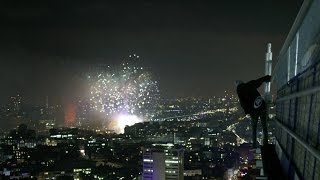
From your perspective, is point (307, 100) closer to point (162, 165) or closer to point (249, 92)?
point (249, 92)

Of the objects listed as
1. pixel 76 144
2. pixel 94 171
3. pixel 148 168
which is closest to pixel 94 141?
pixel 76 144

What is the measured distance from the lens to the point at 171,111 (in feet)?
181

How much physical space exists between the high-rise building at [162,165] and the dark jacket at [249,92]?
49.8 feet

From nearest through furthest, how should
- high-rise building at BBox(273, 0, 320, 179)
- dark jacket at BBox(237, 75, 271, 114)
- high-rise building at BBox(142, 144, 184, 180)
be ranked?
1. high-rise building at BBox(273, 0, 320, 179)
2. dark jacket at BBox(237, 75, 271, 114)
3. high-rise building at BBox(142, 144, 184, 180)

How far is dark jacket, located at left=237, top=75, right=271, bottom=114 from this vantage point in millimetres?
2871

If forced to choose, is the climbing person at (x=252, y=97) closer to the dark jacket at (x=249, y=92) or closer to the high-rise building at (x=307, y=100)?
the dark jacket at (x=249, y=92)

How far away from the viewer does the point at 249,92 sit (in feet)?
9.48

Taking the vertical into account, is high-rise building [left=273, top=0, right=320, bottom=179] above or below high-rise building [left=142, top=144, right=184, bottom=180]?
above

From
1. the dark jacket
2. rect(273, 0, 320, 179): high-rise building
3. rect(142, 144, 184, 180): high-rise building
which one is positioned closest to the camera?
rect(273, 0, 320, 179): high-rise building

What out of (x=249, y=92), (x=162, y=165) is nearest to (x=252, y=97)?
(x=249, y=92)

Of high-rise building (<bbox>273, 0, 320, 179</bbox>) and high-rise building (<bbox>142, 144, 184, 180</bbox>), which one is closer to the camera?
high-rise building (<bbox>273, 0, 320, 179</bbox>)

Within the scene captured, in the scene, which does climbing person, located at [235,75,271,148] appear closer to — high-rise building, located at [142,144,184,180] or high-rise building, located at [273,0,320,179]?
high-rise building, located at [273,0,320,179]

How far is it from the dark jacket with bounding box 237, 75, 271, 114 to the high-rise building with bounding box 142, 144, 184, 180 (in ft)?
49.8

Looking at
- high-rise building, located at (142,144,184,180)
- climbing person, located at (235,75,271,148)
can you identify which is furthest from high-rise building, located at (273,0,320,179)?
high-rise building, located at (142,144,184,180)
